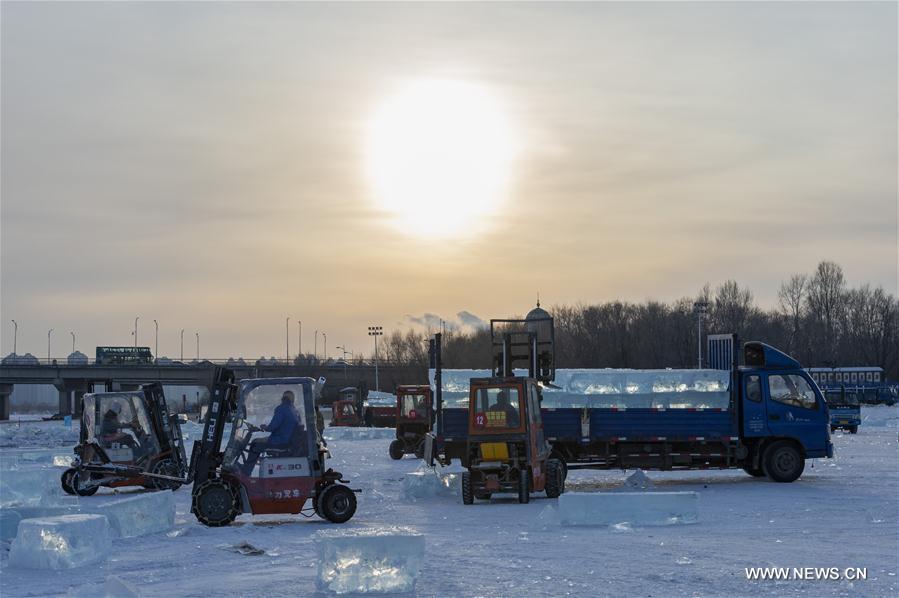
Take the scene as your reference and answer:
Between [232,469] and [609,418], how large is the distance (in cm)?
1001

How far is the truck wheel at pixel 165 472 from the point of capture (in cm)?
2384

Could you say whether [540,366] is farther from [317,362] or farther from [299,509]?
[317,362]

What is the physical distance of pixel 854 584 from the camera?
1181 cm

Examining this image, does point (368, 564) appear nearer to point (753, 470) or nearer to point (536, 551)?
point (536, 551)

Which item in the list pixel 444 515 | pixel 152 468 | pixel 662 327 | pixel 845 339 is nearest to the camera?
pixel 444 515

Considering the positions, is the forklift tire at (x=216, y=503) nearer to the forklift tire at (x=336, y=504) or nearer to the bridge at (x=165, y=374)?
the forklift tire at (x=336, y=504)

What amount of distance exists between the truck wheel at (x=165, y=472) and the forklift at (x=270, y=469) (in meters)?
6.63

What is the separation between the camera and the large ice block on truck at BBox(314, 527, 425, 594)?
11.7 meters

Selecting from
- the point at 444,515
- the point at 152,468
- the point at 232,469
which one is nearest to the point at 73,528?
the point at 232,469

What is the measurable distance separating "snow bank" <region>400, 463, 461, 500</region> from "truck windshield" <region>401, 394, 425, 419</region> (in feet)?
51.2

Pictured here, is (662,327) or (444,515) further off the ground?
(662,327)

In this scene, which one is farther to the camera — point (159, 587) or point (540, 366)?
point (540, 366)

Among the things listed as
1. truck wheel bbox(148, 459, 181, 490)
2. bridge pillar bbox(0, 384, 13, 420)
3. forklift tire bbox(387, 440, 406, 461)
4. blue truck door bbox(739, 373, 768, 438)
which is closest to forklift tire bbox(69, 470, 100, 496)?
truck wheel bbox(148, 459, 181, 490)

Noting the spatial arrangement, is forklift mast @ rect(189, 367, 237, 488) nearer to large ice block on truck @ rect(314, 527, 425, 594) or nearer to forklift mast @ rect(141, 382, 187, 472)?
forklift mast @ rect(141, 382, 187, 472)
